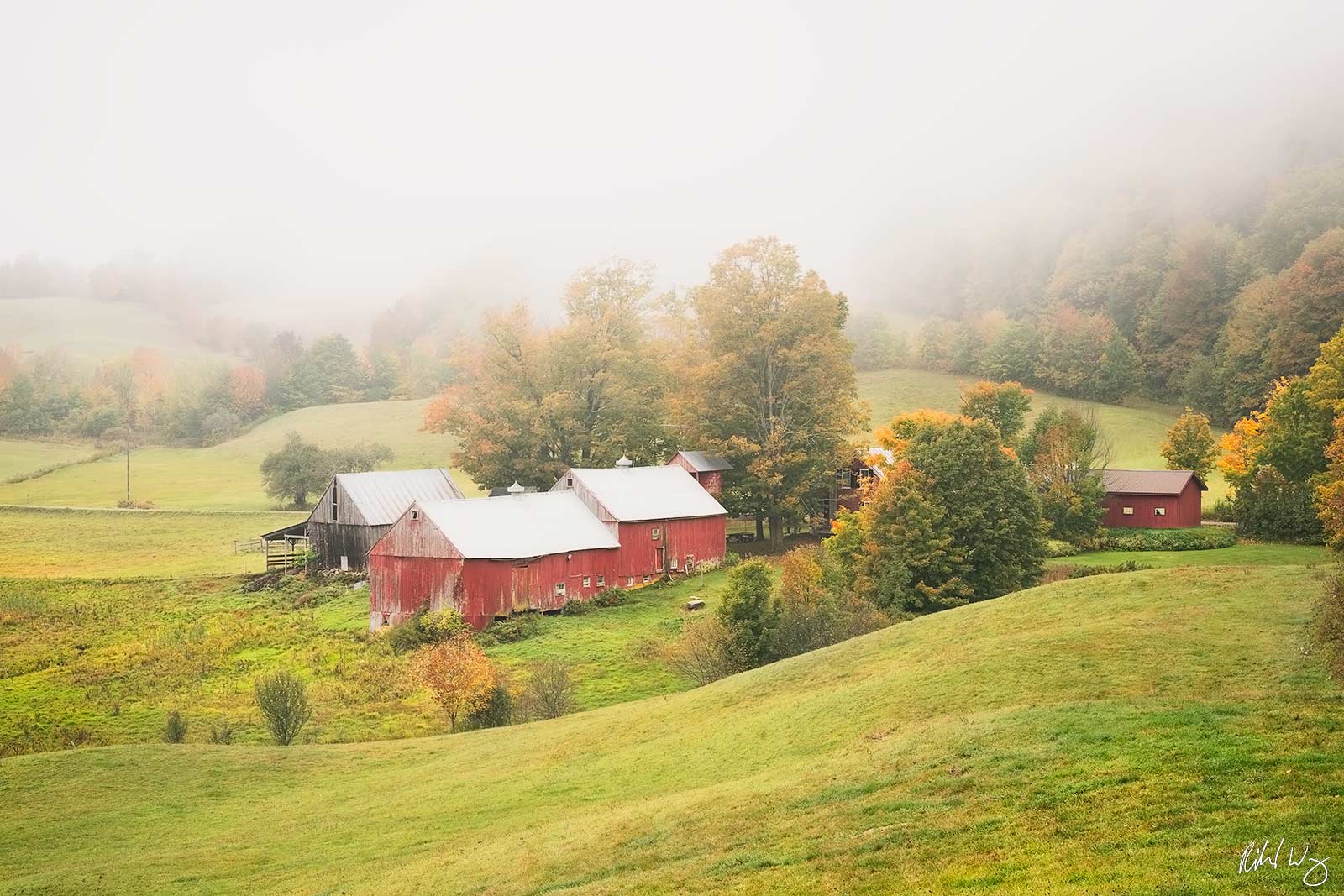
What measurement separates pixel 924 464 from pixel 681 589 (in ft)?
49.3

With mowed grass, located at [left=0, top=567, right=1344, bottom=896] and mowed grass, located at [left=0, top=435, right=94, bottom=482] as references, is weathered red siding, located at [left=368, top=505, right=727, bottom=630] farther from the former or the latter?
mowed grass, located at [left=0, top=435, right=94, bottom=482]

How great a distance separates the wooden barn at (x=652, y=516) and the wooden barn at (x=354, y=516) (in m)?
9.80

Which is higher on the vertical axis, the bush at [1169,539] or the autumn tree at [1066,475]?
the autumn tree at [1066,475]

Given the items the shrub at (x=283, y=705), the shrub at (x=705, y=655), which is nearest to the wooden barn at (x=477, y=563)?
the shrub at (x=705, y=655)

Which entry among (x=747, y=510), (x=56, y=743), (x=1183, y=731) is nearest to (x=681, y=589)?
(x=747, y=510)

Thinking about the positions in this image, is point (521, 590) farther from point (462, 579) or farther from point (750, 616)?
point (750, 616)

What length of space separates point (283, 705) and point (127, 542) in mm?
44707

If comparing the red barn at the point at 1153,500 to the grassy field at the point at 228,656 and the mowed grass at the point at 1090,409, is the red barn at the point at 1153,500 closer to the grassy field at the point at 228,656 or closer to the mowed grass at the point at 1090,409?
the mowed grass at the point at 1090,409

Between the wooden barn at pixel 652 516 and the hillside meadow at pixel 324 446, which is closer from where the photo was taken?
the wooden barn at pixel 652 516

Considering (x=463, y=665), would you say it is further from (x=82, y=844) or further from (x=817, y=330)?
(x=817, y=330)

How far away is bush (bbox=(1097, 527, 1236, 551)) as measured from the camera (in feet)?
153

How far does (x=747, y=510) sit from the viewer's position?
200 ft

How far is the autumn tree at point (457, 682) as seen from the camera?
27.7 m
